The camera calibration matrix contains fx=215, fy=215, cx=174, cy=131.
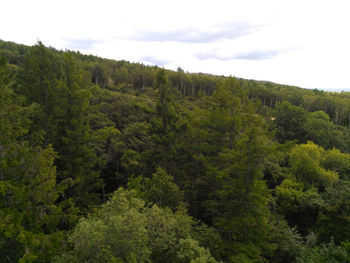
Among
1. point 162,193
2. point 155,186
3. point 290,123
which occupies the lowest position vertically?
point 162,193

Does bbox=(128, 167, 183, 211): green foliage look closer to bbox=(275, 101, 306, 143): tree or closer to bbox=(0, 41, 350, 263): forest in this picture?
bbox=(0, 41, 350, 263): forest

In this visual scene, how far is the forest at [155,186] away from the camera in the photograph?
8.91 meters

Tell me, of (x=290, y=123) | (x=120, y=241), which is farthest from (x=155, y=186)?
(x=290, y=123)

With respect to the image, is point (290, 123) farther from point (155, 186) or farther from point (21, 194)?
point (21, 194)

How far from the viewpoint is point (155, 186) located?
14617 millimetres

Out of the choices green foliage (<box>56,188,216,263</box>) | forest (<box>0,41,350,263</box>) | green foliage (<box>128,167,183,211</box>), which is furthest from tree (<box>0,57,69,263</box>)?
green foliage (<box>128,167,183,211</box>)

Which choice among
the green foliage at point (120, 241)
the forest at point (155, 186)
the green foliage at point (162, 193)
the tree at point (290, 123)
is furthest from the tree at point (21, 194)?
the tree at point (290, 123)

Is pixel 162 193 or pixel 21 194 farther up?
pixel 21 194

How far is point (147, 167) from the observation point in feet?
68.4

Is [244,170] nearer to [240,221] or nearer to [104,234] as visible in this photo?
[240,221]

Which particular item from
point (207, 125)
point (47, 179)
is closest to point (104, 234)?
point (47, 179)

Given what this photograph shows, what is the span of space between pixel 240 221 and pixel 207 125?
8.12 metres

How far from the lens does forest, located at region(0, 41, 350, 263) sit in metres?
8.91

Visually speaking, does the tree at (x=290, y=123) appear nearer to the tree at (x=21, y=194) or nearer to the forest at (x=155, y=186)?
the forest at (x=155, y=186)
